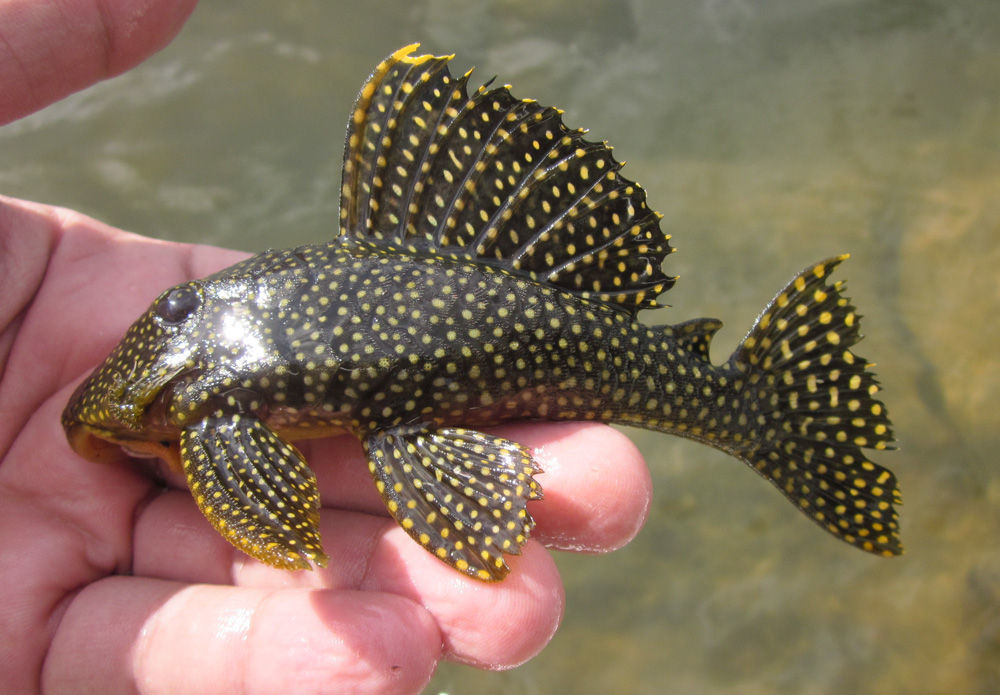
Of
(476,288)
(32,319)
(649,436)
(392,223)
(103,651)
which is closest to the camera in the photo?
(103,651)

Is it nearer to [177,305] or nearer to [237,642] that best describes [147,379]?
[177,305]

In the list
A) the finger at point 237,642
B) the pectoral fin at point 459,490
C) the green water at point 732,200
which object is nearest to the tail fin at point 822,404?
the pectoral fin at point 459,490

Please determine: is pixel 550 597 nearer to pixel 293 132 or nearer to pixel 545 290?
pixel 545 290

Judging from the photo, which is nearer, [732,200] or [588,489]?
[588,489]

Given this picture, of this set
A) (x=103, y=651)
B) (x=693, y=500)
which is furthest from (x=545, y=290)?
(x=693, y=500)

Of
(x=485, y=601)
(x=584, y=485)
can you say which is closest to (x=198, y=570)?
(x=485, y=601)

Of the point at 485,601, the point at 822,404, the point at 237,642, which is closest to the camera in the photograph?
the point at 237,642
